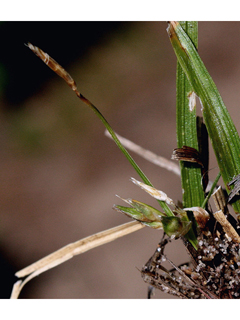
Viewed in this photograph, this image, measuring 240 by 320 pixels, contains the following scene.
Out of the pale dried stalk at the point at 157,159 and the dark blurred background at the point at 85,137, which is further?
the dark blurred background at the point at 85,137

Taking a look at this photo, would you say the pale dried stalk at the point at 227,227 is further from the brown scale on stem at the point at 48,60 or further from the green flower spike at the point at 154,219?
the brown scale on stem at the point at 48,60

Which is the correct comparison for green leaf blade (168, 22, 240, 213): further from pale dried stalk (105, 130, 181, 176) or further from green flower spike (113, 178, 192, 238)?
pale dried stalk (105, 130, 181, 176)

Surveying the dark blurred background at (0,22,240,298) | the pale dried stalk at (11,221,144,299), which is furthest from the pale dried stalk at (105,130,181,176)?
the dark blurred background at (0,22,240,298)

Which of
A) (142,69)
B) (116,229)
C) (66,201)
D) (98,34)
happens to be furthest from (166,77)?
(116,229)

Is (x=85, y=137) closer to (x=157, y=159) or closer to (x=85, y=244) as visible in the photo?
(x=157, y=159)

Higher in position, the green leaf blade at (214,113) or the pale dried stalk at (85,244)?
the green leaf blade at (214,113)

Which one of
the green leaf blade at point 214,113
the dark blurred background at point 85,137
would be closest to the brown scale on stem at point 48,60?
the green leaf blade at point 214,113
